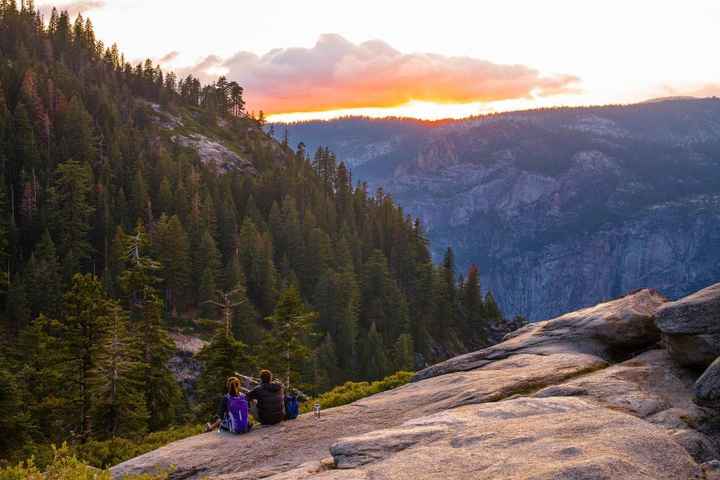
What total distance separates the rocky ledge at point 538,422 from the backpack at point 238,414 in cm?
43

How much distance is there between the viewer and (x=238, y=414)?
18219mm

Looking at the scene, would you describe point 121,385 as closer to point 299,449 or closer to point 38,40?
point 299,449

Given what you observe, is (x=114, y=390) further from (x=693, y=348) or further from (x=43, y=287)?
(x=43, y=287)

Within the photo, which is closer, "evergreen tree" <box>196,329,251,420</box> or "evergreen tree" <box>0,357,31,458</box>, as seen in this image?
"evergreen tree" <box>0,357,31,458</box>

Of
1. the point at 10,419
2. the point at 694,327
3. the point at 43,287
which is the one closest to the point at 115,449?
the point at 10,419

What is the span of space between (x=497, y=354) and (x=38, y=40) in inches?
7319

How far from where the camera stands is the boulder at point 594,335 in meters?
20.5

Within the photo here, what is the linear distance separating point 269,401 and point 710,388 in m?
12.4

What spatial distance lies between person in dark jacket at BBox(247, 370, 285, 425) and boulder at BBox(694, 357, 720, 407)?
11.9 meters

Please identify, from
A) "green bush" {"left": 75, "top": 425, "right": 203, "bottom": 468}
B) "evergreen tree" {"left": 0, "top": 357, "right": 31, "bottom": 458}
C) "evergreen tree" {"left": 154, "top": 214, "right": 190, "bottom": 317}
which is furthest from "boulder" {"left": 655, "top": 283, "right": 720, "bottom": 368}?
"evergreen tree" {"left": 154, "top": 214, "right": 190, "bottom": 317}

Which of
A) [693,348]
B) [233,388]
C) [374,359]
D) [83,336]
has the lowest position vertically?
[374,359]

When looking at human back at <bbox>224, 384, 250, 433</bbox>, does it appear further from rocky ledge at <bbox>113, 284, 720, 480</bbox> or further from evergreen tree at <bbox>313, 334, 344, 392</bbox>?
evergreen tree at <bbox>313, 334, 344, 392</bbox>

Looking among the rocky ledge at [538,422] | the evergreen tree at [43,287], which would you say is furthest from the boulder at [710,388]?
the evergreen tree at [43,287]

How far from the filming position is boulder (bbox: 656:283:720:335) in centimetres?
1599
